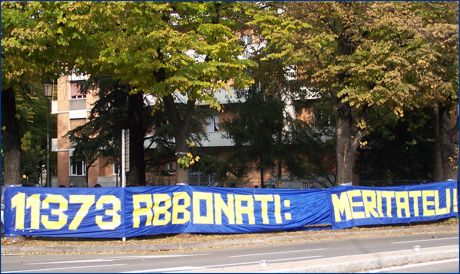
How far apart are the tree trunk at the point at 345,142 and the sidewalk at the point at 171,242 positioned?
2.98 m

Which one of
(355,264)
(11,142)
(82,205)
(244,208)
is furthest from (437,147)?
(355,264)

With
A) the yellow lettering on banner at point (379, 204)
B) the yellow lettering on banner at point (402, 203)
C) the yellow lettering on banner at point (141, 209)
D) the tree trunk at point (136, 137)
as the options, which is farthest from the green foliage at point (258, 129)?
the yellow lettering on banner at point (141, 209)

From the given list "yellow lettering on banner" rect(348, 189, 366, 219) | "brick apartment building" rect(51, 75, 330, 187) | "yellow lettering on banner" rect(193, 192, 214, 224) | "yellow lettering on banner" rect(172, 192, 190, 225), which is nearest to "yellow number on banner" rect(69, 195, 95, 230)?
"yellow lettering on banner" rect(172, 192, 190, 225)

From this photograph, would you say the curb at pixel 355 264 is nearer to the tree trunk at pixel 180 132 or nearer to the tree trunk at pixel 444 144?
the tree trunk at pixel 180 132

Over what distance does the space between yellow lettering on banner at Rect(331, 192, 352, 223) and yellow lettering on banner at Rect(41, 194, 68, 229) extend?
34.4 ft

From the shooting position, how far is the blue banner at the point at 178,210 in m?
21.4

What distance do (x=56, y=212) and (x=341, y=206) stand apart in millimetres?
11084

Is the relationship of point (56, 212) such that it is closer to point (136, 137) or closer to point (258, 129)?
point (136, 137)

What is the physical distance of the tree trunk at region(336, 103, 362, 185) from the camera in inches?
1085

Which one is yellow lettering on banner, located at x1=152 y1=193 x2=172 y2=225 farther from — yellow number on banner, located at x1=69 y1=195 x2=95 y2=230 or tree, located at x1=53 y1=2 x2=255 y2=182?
yellow number on banner, located at x1=69 y1=195 x2=95 y2=230

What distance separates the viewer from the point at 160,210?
22.3 m

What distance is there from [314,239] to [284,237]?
1.20 meters

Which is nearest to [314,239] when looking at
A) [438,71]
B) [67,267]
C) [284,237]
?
[284,237]

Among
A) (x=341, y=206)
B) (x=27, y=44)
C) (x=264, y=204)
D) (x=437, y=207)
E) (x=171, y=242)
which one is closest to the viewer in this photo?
(x=27, y=44)
